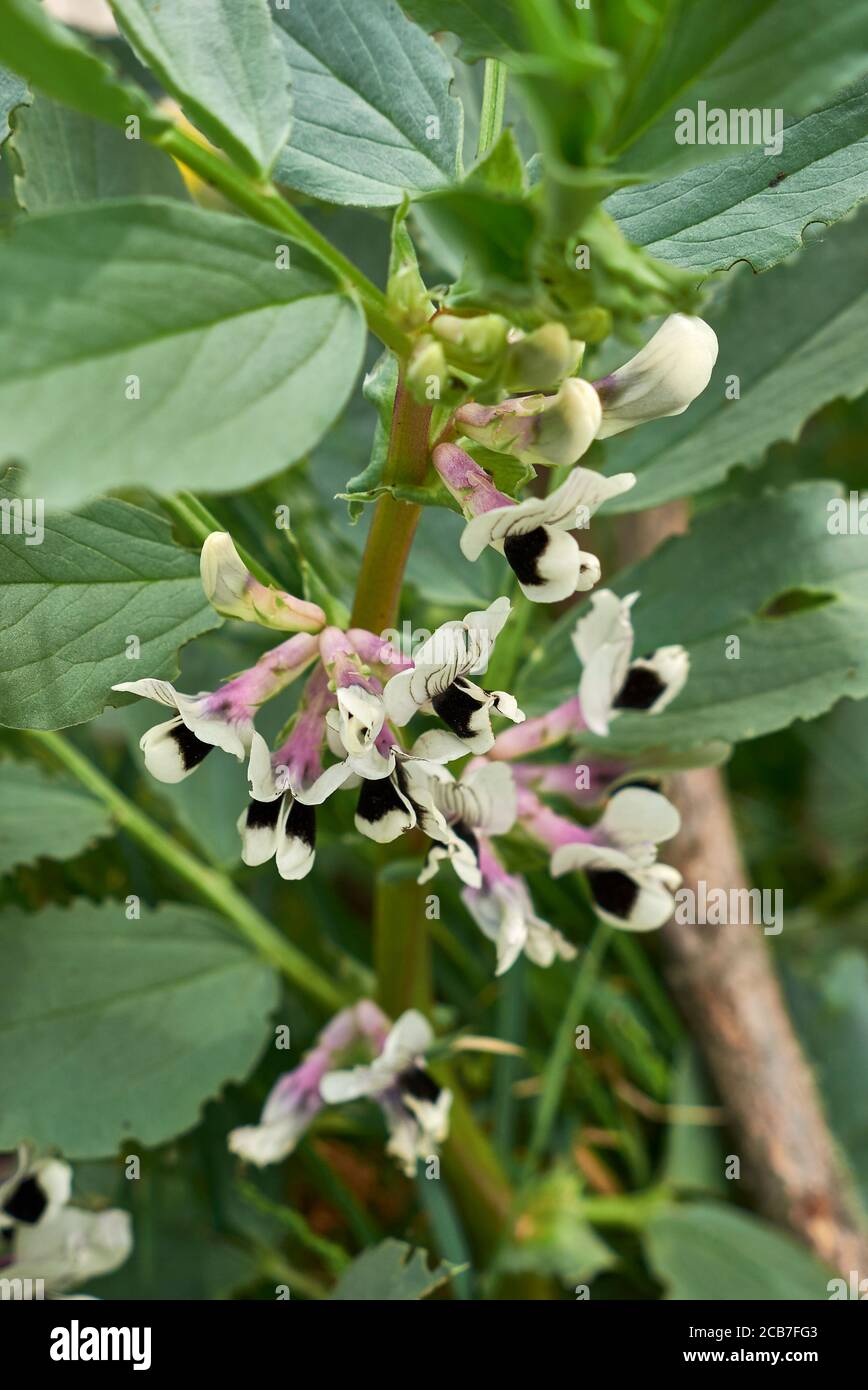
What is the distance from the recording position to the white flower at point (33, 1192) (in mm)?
678

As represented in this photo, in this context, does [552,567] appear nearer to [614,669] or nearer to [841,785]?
[614,669]

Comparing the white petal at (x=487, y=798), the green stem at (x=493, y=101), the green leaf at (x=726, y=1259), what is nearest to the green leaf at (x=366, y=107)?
the green stem at (x=493, y=101)

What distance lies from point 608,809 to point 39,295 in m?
0.39

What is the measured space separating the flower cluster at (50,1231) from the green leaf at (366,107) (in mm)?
538

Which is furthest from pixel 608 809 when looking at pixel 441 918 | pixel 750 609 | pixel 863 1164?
pixel 863 1164

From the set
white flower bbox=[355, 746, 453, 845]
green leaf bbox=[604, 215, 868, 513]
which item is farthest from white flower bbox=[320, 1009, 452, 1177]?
green leaf bbox=[604, 215, 868, 513]

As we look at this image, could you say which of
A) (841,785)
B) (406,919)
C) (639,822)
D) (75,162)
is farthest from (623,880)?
(841,785)

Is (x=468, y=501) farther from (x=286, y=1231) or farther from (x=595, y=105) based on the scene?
(x=286, y=1231)

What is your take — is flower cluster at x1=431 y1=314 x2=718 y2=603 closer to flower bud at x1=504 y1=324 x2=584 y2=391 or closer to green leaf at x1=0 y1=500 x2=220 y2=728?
flower bud at x1=504 y1=324 x2=584 y2=391

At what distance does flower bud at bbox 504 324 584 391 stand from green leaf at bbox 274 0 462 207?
0.15 m

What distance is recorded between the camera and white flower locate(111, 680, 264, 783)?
0.47m

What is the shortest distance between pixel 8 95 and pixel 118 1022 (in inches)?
20.0

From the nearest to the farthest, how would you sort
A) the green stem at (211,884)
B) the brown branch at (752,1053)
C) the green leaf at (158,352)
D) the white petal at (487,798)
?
the green leaf at (158,352)
the white petal at (487,798)
the green stem at (211,884)
the brown branch at (752,1053)

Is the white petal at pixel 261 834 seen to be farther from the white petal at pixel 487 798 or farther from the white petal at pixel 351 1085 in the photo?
the white petal at pixel 351 1085
